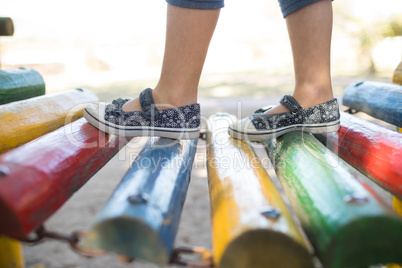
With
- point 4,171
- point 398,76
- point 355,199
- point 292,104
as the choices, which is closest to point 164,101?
point 292,104

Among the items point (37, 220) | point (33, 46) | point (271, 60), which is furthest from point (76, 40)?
point (37, 220)

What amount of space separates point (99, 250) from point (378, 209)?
595 millimetres

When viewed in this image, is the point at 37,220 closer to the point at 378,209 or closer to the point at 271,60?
the point at 378,209

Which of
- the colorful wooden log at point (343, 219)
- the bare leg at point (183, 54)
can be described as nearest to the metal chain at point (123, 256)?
the colorful wooden log at point (343, 219)

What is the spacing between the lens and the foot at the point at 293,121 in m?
1.38

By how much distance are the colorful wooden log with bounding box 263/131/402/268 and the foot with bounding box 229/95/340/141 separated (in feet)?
1.35

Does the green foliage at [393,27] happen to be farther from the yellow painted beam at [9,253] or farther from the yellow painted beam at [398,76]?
the yellow painted beam at [9,253]

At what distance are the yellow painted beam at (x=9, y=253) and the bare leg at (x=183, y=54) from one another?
603 mm

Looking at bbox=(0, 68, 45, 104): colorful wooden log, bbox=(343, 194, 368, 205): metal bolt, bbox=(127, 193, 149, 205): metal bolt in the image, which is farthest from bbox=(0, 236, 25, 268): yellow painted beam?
bbox=(343, 194, 368, 205): metal bolt

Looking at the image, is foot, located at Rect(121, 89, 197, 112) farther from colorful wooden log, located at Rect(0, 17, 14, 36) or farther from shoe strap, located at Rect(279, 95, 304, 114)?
colorful wooden log, located at Rect(0, 17, 14, 36)

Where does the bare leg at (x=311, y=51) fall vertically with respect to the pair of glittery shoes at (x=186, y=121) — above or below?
above

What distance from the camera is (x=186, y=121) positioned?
1.34 metres

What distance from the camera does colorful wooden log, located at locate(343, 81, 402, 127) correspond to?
5.24ft

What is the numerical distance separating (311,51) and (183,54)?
1.65ft
